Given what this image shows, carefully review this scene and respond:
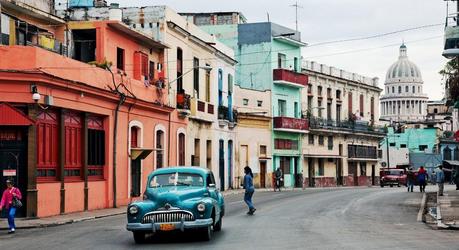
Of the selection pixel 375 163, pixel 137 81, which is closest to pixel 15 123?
pixel 137 81

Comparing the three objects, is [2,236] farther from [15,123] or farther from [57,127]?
[57,127]

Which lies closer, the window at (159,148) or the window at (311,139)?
the window at (159,148)

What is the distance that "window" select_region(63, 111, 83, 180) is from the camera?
28078 millimetres

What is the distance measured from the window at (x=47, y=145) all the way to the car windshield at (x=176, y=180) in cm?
881

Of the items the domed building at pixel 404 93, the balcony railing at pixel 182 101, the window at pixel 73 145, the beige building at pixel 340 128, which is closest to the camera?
the window at pixel 73 145

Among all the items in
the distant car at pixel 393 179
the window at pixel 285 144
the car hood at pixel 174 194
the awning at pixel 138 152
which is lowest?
the distant car at pixel 393 179

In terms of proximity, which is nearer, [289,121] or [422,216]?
[422,216]

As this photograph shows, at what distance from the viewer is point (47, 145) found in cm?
2659

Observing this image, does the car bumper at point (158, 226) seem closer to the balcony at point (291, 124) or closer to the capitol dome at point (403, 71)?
the balcony at point (291, 124)

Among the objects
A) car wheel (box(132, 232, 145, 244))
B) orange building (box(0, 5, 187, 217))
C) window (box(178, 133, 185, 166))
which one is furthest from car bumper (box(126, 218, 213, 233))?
window (box(178, 133, 185, 166))

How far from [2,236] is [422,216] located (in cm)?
1363

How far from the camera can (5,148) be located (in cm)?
2516

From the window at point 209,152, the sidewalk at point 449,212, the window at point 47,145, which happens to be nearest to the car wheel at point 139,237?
the sidewalk at point 449,212

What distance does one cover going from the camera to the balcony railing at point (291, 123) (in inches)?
2446
